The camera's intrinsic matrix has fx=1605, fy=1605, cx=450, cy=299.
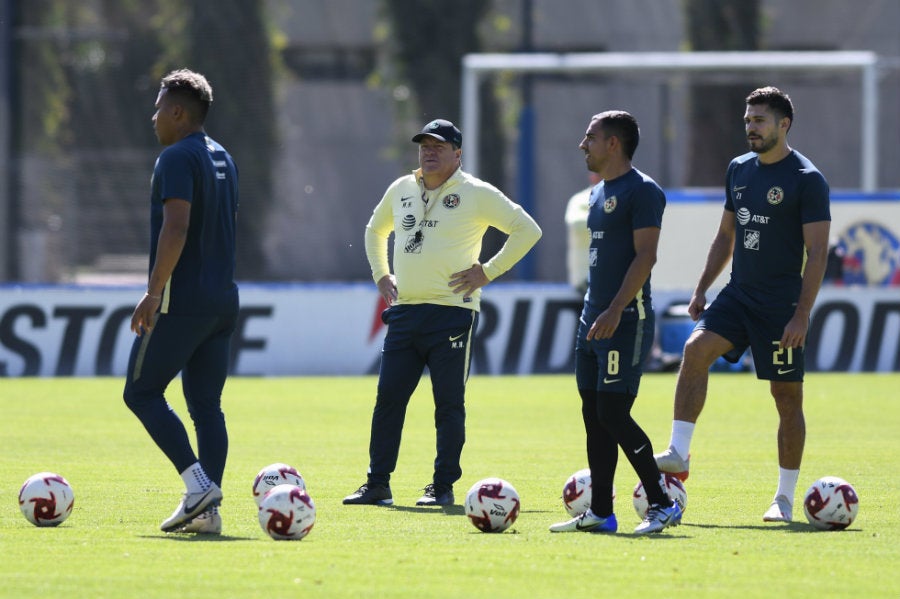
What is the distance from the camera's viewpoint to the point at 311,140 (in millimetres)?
36875

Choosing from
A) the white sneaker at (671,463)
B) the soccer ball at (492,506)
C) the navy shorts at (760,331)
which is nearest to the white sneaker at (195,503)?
the soccer ball at (492,506)

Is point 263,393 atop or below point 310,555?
below

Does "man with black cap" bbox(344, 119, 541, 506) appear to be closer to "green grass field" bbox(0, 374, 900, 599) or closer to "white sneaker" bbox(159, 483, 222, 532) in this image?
"green grass field" bbox(0, 374, 900, 599)

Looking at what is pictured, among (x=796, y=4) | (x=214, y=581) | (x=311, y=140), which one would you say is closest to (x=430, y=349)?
(x=214, y=581)

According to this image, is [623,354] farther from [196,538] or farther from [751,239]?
[196,538]

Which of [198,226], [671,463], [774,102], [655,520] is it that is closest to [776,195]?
[774,102]

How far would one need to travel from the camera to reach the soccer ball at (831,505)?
321 inches

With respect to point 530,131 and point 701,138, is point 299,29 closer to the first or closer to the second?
point 701,138

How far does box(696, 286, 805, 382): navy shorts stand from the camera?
28.6 ft

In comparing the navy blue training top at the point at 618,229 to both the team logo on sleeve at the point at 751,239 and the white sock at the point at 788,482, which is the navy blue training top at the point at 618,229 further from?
the white sock at the point at 788,482

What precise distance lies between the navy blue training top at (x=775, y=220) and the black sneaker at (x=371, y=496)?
93.6 inches

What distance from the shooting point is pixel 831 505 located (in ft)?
26.8

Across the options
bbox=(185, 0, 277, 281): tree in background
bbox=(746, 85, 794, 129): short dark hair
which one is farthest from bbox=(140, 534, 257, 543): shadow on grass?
bbox=(185, 0, 277, 281): tree in background

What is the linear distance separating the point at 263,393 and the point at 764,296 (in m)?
9.65
